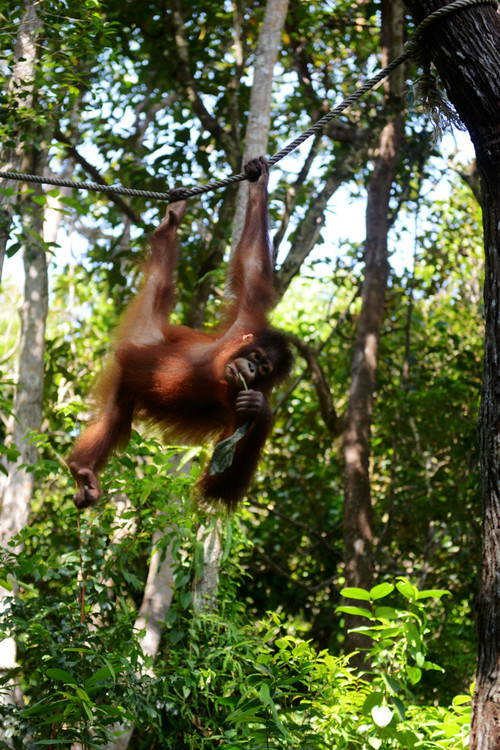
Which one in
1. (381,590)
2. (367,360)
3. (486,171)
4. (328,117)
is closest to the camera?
(486,171)

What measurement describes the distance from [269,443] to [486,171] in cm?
540

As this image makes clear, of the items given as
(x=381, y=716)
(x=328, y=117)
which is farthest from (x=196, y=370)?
(x=381, y=716)

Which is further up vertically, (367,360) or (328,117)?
(328,117)

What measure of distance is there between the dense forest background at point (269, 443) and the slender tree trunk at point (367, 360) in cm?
2

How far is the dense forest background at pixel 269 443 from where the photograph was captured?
355 cm

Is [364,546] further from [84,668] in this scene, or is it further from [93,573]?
[84,668]

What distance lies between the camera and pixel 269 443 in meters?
7.64

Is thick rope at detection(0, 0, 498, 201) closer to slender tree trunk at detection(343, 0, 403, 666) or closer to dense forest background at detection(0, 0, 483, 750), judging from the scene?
dense forest background at detection(0, 0, 483, 750)

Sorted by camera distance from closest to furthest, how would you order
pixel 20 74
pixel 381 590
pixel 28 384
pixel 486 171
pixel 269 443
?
1. pixel 486 171
2. pixel 381 590
3. pixel 20 74
4. pixel 28 384
5. pixel 269 443

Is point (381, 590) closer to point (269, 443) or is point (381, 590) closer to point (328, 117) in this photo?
point (328, 117)

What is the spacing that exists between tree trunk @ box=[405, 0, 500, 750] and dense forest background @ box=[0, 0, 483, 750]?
75 centimetres

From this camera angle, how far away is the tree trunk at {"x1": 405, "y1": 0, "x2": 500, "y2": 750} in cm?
218

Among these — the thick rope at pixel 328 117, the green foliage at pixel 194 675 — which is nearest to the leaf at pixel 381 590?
the green foliage at pixel 194 675

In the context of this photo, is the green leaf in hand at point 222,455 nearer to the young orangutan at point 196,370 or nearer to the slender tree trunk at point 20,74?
the young orangutan at point 196,370
